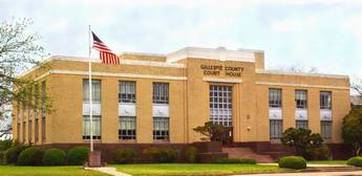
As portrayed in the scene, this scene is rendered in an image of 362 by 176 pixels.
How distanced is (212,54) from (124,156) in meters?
12.5

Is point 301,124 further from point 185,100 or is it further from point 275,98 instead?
point 185,100

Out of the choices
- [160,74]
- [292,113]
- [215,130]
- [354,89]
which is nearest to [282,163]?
[215,130]

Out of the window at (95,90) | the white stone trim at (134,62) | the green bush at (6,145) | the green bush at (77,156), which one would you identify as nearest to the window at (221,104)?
the white stone trim at (134,62)

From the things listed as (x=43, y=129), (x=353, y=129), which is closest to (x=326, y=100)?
(x=353, y=129)

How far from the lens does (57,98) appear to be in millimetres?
52281

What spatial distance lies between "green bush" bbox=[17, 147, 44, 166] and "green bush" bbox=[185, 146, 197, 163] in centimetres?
1133

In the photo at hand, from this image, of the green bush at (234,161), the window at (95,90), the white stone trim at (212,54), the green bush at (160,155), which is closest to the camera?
the green bush at (234,161)

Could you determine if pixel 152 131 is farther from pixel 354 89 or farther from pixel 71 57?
pixel 354 89

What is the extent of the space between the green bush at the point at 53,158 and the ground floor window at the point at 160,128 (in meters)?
9.67

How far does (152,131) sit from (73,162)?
8.96 metres

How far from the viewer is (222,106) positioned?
196 ft

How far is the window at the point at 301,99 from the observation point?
2514 inches

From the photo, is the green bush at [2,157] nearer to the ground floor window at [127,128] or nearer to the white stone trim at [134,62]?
the ground floor window at [127,128]

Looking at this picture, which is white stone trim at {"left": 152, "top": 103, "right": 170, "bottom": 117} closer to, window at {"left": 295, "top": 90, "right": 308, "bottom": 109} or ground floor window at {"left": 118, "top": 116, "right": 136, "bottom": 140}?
ground floor window at {"left": 118, "top": 116, "right": 136, "bottom": 140}
